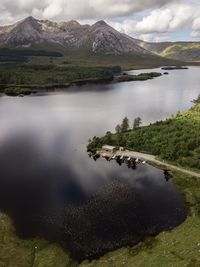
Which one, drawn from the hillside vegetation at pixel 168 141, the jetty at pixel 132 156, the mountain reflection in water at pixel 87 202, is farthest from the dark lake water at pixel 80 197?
the hillside vegetation at pixel 168 141

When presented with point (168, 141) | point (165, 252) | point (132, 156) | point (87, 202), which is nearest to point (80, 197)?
point (87, 202)

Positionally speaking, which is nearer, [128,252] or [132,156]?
[128,252]

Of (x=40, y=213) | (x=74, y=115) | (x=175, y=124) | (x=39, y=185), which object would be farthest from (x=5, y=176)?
(x=74, y=115)

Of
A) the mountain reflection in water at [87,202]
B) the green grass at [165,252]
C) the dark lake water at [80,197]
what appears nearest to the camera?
the green grass at [165,252]

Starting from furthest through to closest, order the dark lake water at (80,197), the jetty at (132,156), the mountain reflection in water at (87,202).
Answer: the jetty at (132,156)
the dark lake water at (80,197)
the mountain reflection in water at (87,202)

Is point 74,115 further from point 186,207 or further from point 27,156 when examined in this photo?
point 186,207

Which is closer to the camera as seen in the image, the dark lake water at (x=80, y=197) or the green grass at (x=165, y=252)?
the green grass at (x=165, y=252)

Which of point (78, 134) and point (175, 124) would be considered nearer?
point (175, 124)

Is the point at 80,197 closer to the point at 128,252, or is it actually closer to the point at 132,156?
the point at 128,252

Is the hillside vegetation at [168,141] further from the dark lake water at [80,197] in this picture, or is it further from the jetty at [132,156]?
the dark lake water at [80,197]
